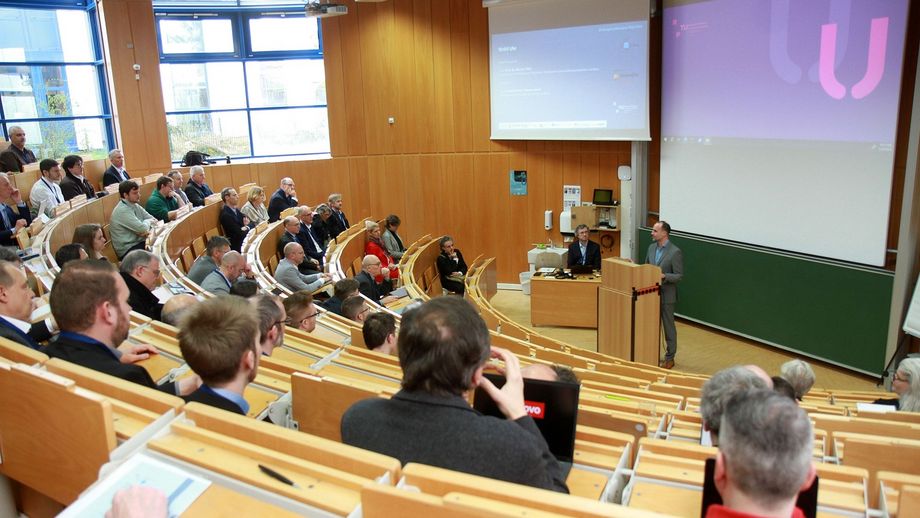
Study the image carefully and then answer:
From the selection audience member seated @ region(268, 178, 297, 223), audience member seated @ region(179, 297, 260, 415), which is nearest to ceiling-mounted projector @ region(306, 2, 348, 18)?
audience member seated @ region(268, 178, 297, 223)

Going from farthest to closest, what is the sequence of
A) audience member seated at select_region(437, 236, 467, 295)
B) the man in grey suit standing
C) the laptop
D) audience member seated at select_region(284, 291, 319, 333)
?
audience member seated at select_region(437, 236, 467, 295) < the man in grey suit standing < audience member seated at select_region(284, 291, 319, 333) < the laptop

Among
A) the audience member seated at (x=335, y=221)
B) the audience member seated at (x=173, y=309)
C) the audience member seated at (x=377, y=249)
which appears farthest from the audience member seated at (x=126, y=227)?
the audience member seated at (x=335, y=221)

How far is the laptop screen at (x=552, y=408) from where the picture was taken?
210cm

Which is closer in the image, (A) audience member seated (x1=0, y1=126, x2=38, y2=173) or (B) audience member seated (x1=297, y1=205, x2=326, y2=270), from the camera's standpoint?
(A) audience member seated (x1=0, y1=126, x2=38, y2=173)

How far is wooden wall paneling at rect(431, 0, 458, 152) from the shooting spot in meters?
11.6

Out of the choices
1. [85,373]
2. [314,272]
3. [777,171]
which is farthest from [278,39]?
[85,373]

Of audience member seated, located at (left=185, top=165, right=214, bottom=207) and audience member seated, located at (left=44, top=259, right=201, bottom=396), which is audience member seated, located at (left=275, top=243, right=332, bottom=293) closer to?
audience member seated, located at (left=185, top=165, right=214, bottom=207)

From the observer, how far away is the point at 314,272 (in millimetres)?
8500

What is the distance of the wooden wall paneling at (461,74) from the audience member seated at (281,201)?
9.65 feet

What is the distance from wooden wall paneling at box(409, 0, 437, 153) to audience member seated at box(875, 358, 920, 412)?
856 centimetres

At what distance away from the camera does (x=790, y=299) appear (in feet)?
27.3

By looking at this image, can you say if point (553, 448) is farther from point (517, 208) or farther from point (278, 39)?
point (278, 39)

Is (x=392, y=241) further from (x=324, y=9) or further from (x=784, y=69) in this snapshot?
(x=784, y=69)

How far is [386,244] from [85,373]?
8.29 metres
